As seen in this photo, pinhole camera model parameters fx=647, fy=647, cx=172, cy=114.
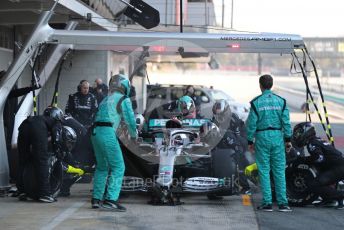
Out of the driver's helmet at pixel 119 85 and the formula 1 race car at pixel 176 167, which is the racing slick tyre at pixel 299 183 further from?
the driver's helmet at pixel 119 85

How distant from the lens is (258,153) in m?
8.88

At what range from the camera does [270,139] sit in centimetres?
878

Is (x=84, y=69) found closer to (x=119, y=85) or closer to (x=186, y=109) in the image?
(x=186, y=109)

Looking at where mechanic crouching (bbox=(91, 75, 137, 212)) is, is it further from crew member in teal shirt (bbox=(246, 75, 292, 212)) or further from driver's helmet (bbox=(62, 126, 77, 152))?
crew member in teal shirt (bbox=(246, 75, 292, 212))

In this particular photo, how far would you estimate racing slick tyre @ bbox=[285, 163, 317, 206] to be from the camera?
9102 millimetres

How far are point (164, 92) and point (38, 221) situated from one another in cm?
1269

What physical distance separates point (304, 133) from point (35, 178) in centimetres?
391

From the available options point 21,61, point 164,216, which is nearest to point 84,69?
point 21,61

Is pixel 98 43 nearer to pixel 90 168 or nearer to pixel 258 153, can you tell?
pixel 90 168

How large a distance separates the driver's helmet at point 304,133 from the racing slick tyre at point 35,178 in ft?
11.5

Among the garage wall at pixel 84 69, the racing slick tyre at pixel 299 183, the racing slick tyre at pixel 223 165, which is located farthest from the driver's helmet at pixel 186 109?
the garage wall at pixel 84 69

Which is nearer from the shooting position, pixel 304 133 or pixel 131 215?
pixel 131 215

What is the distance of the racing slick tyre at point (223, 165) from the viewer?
9211mm

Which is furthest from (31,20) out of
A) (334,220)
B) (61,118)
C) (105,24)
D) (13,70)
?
(334,220)
